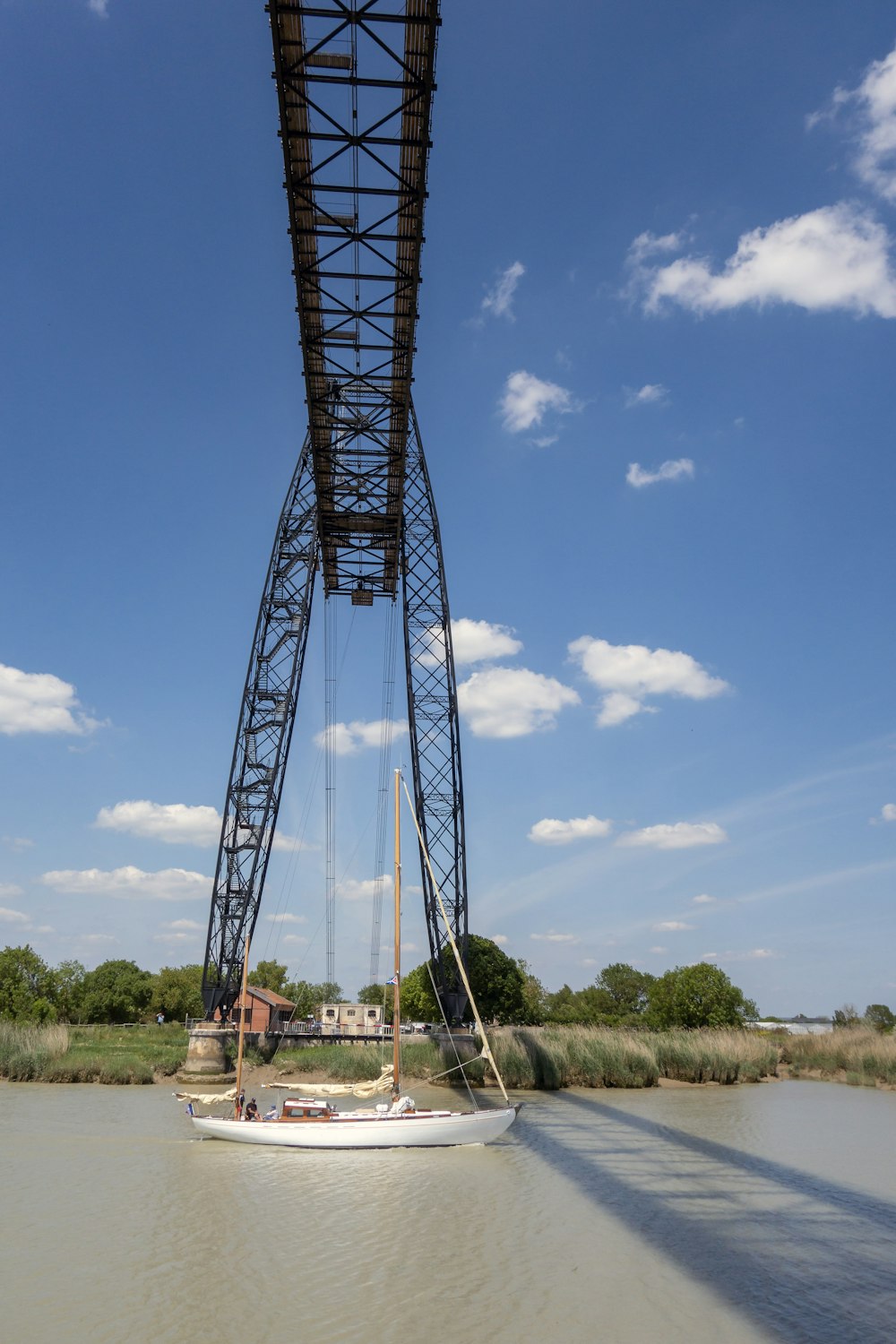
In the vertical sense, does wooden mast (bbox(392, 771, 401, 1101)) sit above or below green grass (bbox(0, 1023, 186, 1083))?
above

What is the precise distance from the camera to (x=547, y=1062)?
978 inches

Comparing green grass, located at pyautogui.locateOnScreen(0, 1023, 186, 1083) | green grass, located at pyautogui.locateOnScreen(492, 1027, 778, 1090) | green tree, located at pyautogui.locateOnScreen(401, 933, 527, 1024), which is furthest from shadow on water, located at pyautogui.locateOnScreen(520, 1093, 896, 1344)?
green tree, located at pyautogui.locateOnScreen(401, 933, 527, 1024)

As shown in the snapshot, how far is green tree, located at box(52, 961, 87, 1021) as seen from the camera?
216 feet

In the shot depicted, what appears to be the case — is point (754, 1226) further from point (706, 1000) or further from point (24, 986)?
point (24, 986)

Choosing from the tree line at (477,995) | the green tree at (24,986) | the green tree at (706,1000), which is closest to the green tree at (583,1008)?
the tree line at (477,995)

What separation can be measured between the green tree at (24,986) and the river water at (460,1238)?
3953cm

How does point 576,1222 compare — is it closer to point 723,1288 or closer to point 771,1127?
point 723,1288

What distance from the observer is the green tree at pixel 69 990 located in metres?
65.8

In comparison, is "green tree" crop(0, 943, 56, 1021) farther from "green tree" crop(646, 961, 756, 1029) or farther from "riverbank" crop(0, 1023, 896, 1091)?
"green tree" crop(646, 961, 756, 1029)

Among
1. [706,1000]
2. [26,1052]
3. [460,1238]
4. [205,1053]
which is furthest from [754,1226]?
[706,1000]

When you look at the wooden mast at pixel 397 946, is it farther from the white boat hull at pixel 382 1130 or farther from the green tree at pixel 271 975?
the green tree at pixel 271 975

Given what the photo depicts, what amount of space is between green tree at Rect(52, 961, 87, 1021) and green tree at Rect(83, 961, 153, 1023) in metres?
0.72

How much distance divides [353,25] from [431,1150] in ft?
59.6

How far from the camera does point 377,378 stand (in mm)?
20031
